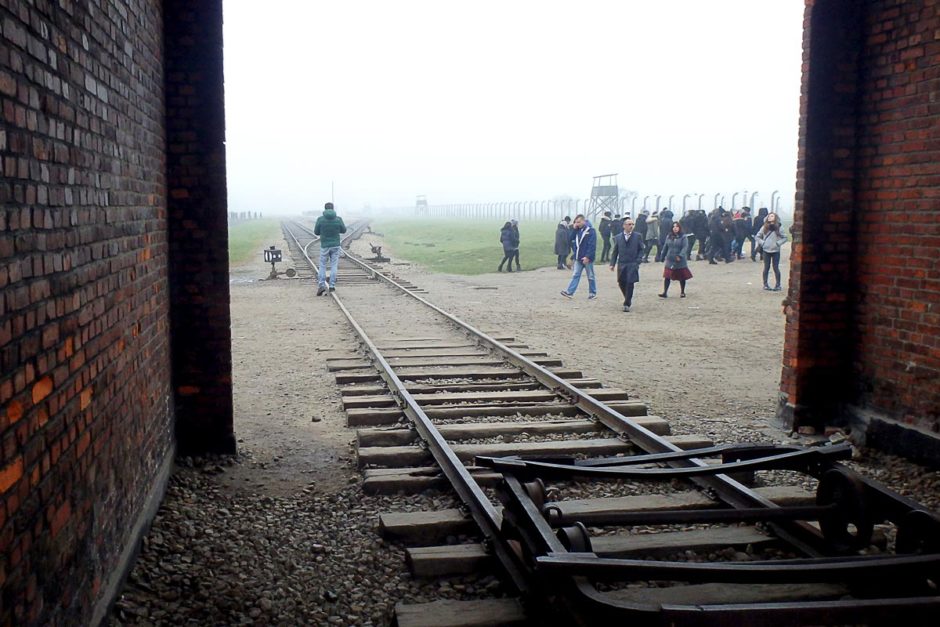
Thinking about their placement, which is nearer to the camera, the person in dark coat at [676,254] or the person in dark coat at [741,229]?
the person in dark coat at [676,254]

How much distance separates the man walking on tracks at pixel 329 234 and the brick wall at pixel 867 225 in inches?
451

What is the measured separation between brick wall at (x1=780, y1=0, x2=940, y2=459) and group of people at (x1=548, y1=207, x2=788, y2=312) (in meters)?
8.23

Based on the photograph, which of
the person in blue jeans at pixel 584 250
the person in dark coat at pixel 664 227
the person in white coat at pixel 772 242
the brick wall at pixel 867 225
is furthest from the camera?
the person in dark coat at pixel 664 227

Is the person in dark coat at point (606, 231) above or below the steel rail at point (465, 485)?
above

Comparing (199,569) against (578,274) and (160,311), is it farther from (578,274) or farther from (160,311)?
(578,274)

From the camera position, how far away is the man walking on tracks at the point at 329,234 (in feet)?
57.8

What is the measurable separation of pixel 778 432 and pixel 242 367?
6066 millimetres

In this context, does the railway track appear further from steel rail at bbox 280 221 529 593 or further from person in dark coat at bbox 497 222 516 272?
person in dark coat at bbox 497 222 516 272

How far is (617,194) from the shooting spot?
5375cm

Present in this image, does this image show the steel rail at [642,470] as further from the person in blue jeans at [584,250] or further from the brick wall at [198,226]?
the person in blue jeans at [584,250]

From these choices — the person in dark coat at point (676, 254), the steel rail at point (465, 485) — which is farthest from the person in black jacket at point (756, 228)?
the steel rail at point (465, 485)

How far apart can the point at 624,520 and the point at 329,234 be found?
14294 millimetres

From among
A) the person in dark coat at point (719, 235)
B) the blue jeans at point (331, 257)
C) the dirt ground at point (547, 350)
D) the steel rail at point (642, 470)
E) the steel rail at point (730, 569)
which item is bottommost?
the dirt ground at point (547, 350)

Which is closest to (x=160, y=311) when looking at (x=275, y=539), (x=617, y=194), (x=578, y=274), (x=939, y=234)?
(x=275, y=539)
